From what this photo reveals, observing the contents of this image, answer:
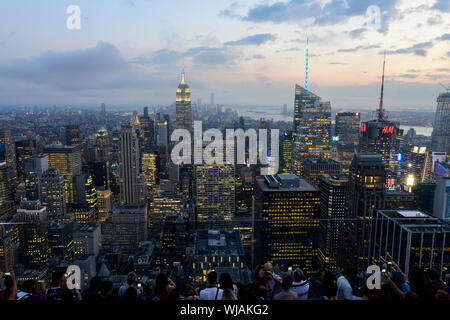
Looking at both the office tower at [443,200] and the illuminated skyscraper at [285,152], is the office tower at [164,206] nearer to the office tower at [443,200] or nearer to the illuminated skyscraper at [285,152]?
the illuminated skyscraper at [285,152]

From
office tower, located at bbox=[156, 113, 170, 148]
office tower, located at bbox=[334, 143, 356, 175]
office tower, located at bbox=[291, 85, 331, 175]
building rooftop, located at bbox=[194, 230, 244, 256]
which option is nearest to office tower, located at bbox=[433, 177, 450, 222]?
office tower, located at bbox=[334, 143, 356, 175]

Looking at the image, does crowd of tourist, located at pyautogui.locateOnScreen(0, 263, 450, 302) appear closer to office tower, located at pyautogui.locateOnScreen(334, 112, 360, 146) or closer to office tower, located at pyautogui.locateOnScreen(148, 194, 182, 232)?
office tower, located at pyautogui.locateOnScreen(148, 194, 182, 232)

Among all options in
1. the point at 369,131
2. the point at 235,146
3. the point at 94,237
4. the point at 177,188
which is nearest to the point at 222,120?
the point at 235,146

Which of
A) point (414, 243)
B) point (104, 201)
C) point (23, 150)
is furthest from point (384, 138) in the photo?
point (23, 150)

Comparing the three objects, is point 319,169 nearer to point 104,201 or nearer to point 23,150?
point 104,201

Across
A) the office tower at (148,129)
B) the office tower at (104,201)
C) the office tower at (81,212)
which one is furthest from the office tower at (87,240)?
the office tower at (148,129)
